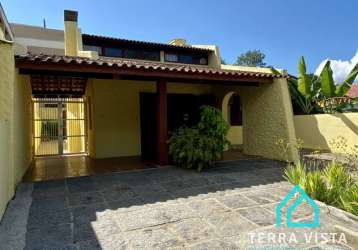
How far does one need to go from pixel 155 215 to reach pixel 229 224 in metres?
1.33

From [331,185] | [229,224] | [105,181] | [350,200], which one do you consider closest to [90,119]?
[105,181]

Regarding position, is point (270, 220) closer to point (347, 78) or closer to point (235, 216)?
point (235, 216)

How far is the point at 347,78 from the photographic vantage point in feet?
38.3

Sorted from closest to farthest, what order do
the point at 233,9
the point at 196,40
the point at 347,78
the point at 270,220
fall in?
the point at 270,220, the point at 347,78, the point at 233,9, the point at 196,40

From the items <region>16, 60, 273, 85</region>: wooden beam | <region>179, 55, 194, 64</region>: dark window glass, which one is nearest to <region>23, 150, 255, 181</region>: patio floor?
<region>16, 60, 273, 85</region>: wooden beam

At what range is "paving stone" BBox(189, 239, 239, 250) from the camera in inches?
141

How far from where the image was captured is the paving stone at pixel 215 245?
3.59 metres

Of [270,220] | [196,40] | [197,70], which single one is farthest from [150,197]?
[196,40]

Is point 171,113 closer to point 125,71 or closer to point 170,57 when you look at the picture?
point 125,71

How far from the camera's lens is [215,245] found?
12.0 feet

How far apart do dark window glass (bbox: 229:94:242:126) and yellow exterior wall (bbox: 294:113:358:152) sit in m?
3.46

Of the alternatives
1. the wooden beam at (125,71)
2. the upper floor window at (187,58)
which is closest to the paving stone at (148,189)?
the wooden beam at (125,71)

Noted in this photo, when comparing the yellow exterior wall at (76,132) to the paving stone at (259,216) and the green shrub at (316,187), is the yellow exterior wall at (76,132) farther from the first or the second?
the green shrub at (316,187)

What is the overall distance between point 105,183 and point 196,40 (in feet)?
62.0
